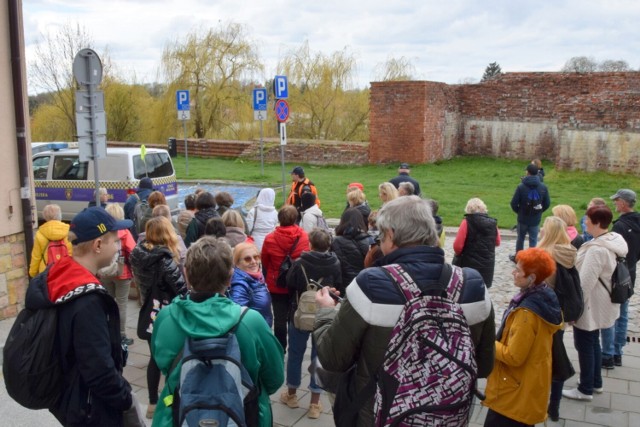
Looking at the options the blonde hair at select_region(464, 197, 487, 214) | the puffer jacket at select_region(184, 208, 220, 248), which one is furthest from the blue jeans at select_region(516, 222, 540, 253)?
the puffer jacket at select_region(184, 208, 220, 248)

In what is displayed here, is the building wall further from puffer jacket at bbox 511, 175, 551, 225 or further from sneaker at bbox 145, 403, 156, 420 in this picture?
puffer jacket at bbox 511, 175, 551, 225

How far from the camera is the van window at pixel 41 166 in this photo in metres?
15.3

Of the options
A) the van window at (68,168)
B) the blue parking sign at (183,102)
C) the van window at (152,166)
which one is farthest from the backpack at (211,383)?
the blue parking sign at (183,102)

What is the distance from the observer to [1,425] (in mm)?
5273

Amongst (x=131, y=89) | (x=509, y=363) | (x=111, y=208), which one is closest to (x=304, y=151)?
(x=131, y=89)

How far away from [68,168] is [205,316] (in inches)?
530

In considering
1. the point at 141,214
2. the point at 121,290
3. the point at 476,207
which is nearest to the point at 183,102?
the point at 141,214

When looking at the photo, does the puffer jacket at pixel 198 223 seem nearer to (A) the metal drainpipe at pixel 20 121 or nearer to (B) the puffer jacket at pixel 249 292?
(B) the puffer jacket at pixel 249 292

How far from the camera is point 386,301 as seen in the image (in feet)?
8.66

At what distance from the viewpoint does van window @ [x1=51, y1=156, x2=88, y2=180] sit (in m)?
15.0

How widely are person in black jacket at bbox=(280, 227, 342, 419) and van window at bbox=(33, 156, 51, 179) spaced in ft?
38.9

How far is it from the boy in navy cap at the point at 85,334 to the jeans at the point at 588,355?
398 cm

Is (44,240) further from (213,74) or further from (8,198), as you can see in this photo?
(213,74)

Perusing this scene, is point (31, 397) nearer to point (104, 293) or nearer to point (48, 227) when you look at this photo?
point (104, 293)
